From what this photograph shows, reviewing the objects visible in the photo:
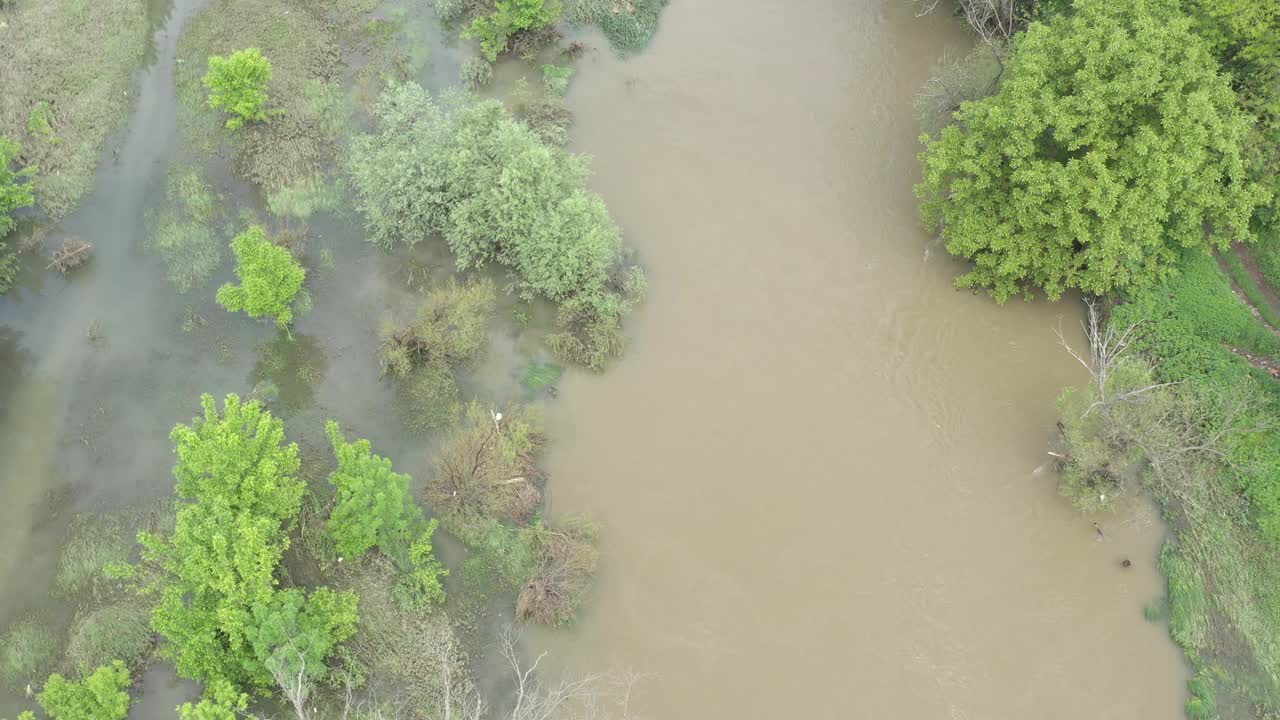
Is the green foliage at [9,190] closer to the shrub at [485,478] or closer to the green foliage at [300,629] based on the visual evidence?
the shrub at [485,478]

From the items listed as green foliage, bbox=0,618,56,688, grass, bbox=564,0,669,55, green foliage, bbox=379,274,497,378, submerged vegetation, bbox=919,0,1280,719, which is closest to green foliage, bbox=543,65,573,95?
grass, bbox=564,0,669,55

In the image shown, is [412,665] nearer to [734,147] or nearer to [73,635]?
[73,635]

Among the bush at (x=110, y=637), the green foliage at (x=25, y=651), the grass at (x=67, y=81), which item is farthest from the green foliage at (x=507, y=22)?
the green foliage at (x=25, y=651)

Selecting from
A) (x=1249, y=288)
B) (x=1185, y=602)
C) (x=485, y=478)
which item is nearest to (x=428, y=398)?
(x=485, y=478)

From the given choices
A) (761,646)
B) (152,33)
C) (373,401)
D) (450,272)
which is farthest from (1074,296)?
(152,33)

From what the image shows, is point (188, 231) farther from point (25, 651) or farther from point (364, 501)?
point (25, 651)
